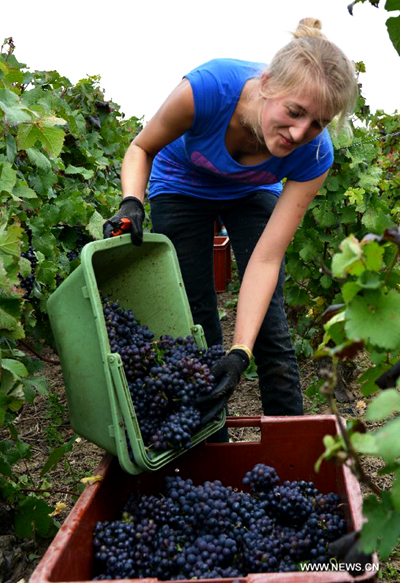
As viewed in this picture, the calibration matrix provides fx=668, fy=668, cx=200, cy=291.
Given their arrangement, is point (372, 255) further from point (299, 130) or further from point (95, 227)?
point (95, 227)

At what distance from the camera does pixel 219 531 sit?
147cm

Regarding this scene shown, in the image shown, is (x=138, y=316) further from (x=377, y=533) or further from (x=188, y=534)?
(x=377, y=533)

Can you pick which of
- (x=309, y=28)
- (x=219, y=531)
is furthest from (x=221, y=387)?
(x=309, y=28)

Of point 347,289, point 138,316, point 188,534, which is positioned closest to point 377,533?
point 347,289

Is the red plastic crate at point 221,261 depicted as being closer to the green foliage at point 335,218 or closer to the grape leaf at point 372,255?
the green foliage at point 335,218

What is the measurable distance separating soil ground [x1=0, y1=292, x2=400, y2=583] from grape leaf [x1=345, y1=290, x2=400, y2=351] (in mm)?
1395

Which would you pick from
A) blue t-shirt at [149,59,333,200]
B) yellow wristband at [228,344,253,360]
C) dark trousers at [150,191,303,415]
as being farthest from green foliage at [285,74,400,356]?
yellow wristband at [228,344,253,360]

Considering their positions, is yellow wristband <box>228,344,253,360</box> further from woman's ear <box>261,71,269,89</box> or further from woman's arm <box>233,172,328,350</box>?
woman's ear <box>261,71,269,89</box>

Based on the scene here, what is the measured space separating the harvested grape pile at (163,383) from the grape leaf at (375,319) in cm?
73

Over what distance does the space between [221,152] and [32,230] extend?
75 centimetres

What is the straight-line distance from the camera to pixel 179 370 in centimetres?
171

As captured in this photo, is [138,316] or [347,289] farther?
[138,316]

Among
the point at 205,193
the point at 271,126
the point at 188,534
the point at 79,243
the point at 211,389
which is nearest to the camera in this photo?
the point at 188,534

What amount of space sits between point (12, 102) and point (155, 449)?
41.9 inches
